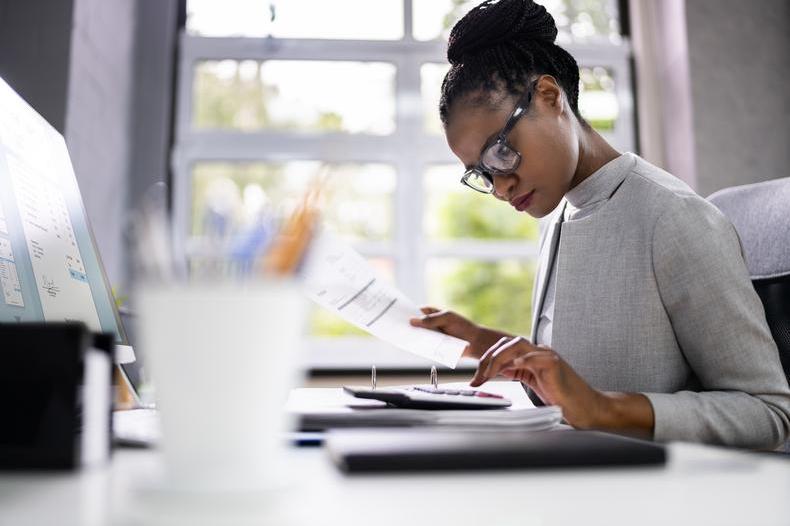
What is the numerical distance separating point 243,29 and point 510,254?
5.28ft

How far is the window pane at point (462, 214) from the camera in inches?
123

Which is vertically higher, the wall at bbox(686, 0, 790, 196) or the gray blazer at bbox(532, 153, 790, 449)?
the wall at bbox(686, 0, 790, 196)

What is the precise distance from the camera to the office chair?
1.10 metres

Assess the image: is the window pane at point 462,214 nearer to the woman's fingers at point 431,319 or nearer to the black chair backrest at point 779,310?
the woman's fingers at point 431,319

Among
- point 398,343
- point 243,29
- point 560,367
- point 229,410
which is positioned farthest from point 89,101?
point 229,410

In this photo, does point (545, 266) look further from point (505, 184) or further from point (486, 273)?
point (486, 273)

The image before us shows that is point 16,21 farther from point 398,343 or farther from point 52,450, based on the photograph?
point 52,450

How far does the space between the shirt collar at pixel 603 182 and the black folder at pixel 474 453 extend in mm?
796

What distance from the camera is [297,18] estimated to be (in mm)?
3207

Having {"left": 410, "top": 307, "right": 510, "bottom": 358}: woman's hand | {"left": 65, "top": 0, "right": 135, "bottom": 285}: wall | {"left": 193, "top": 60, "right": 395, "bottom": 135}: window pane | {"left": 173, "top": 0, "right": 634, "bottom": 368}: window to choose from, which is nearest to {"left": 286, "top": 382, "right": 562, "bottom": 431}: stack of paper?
{"left": 410, "top": 307, "right": 510, "bottom": 358}: woman's hand

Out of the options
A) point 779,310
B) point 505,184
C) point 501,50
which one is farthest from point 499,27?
point 779,310

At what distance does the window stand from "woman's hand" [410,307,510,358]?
161 cm

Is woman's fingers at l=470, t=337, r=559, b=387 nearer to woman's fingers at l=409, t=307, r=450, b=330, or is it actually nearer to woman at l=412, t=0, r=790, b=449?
woman at l=412, t=0, r=790, b=449

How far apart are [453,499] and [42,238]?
1.98 feet
